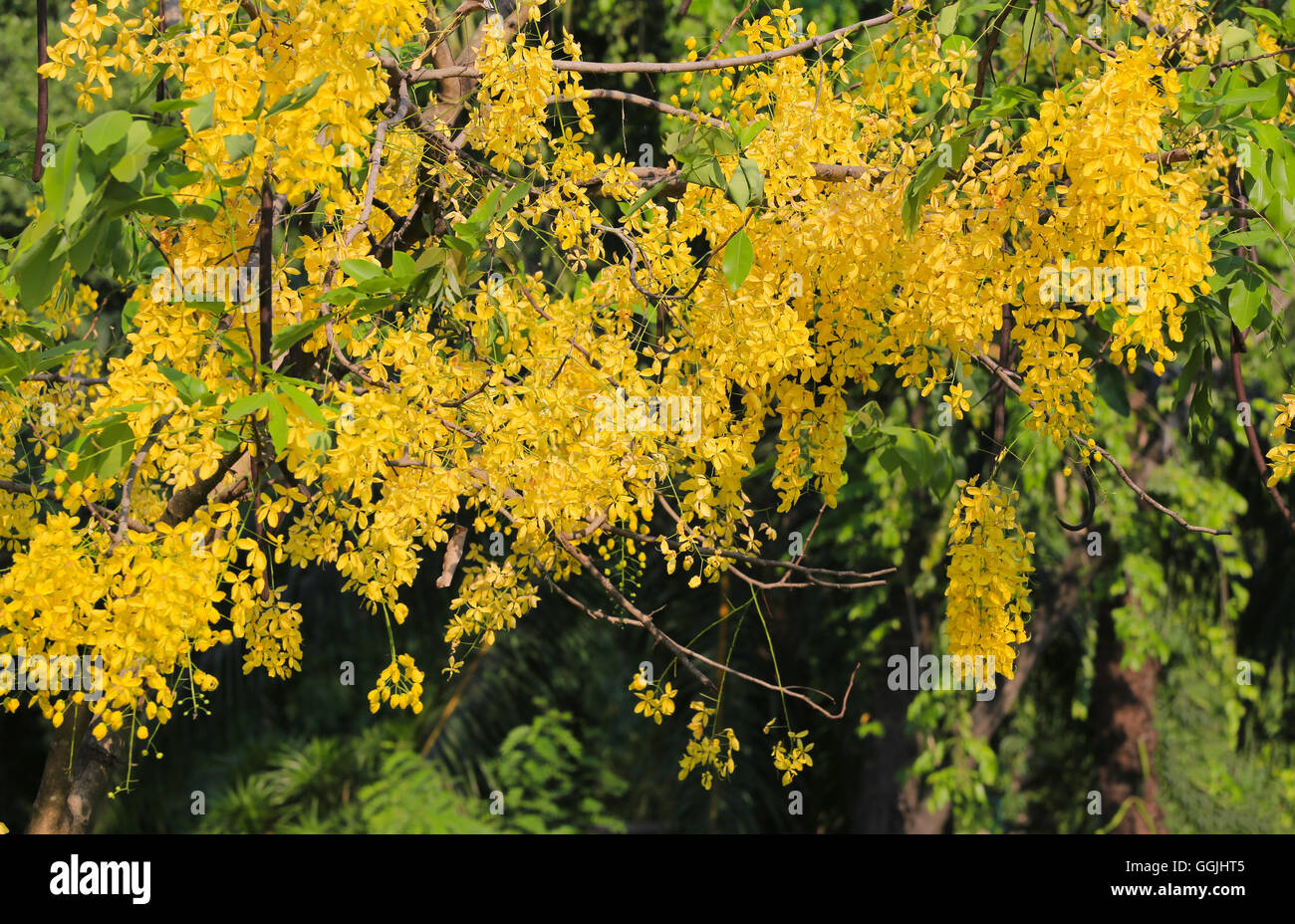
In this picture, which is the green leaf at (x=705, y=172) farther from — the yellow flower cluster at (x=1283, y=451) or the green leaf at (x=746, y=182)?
the yellow flower cluster at (x=1283, y=451)

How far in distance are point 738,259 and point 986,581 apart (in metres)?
0.62

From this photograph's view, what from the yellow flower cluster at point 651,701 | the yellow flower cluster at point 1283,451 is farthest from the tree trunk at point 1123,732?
the yellow flower cluster at point 651,701

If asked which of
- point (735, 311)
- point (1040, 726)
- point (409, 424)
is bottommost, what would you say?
point (1040, 726)

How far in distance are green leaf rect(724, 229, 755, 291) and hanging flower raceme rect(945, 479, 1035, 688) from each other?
0.49 m

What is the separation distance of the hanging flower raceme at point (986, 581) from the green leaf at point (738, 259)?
487 millimetres

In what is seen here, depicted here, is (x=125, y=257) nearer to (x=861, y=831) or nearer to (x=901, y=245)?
(x=901, y=245)

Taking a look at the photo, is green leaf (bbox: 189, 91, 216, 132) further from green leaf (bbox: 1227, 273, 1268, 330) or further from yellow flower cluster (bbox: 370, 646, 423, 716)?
green leaf (bbox: 1227, 273, 1268, 330)

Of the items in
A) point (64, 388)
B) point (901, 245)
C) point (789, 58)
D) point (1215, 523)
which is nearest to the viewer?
point (901, 245)

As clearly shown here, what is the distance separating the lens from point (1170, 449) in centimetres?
423

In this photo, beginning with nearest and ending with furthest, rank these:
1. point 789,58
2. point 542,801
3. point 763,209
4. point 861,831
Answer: point 763,209
point 789,58
point 861,831
point 542,801

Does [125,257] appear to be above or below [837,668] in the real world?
above

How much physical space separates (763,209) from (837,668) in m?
3.34

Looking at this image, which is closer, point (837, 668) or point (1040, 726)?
point (837, 668)

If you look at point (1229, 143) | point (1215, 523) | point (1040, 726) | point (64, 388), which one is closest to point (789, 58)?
point (1229, 143)
